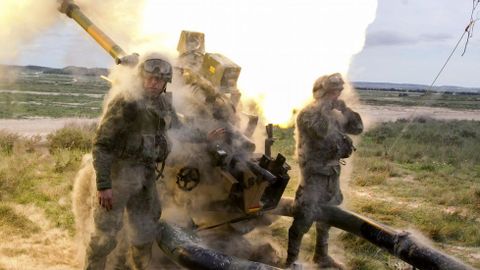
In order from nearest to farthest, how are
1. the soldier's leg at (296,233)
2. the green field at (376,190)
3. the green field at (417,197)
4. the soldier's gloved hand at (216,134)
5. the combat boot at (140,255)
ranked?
the combat boot at (140,255), the soldier's gloved hand at (216,134), the soldier's leg at (296,233), the green field at (417,197), the green field at (376,190)

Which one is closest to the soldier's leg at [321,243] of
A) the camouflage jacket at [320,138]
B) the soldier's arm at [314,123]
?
the camouflage jacket at [320,138]

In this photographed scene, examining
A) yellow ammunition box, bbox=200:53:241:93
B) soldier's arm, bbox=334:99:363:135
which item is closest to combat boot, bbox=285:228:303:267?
soldier's arm, bbox=334:99:363:135

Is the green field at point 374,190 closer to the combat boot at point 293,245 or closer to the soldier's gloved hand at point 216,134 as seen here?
the combat boot at point 293,245

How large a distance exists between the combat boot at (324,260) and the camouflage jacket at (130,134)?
297 centimetres

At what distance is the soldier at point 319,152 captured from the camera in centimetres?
683

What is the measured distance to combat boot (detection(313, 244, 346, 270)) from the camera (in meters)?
7.31

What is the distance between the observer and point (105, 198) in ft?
17.1

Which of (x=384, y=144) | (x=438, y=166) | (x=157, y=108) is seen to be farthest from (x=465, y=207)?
(x=384, y=144)

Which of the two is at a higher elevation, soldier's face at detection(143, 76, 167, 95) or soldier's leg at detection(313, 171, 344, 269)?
soldier's face at detection(143, 76, 167, 95)

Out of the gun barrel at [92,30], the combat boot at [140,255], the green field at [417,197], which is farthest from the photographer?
the green field at [417,197]

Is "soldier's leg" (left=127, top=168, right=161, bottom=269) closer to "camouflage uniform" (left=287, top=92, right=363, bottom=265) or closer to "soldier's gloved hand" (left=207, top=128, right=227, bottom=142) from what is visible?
"soldier's gloved hand" (left=207, top=128, right=227, bottom=142)

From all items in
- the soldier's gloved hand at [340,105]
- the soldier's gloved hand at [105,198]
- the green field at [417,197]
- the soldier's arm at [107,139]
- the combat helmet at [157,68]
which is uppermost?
the combat helmet at [157,68]

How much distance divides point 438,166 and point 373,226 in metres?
11.1

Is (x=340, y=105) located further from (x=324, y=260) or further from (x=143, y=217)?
(x=143, y=217)
